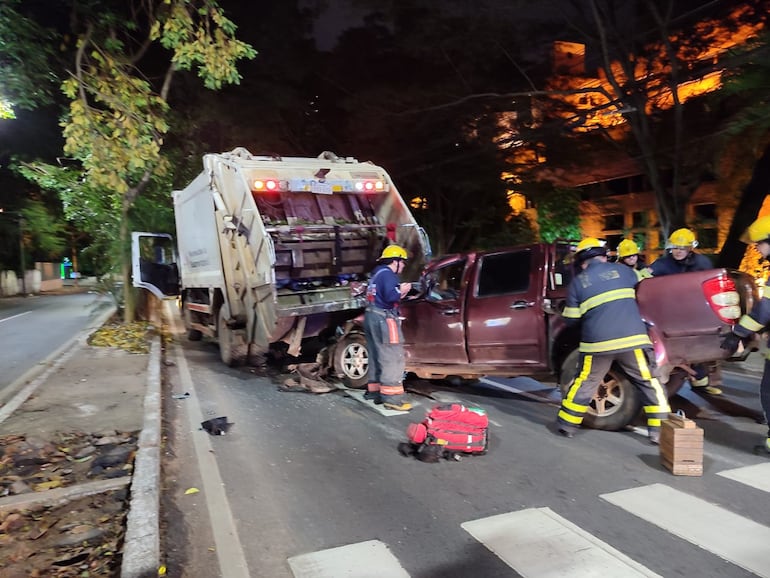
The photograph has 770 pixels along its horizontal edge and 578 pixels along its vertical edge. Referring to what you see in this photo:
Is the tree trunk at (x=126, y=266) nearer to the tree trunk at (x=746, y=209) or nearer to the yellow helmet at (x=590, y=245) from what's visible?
the yellow helmet at (x=590, y=245)

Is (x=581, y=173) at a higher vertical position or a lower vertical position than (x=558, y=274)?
higher

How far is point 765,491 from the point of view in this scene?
3922mm

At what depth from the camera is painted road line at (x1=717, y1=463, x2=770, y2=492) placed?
4036 millimetres

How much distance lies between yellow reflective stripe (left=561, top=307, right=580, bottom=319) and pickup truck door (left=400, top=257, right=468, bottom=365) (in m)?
1.47

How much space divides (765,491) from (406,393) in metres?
3.94

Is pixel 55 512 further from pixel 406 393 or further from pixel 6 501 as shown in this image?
pixel 406 393

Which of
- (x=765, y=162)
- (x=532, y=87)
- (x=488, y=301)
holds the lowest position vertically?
(x=488, y=301)

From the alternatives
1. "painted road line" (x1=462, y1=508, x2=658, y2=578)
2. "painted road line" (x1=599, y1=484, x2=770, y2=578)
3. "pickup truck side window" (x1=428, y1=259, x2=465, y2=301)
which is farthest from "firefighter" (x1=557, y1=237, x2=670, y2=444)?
"pickup truck side window" (x1=428, y1=259, x2=465, y2=301)

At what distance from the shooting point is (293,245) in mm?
8117

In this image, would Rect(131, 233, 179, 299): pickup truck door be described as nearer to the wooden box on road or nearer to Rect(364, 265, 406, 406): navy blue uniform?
Rect(364, 265, 406, 406): navy blue uniform

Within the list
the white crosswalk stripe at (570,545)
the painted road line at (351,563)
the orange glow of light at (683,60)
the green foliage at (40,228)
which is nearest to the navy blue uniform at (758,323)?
the white crosswalk stripe at (570,545)

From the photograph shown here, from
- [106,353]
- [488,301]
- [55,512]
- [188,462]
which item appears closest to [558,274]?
[488,301]

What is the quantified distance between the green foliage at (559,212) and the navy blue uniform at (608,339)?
1291 cm

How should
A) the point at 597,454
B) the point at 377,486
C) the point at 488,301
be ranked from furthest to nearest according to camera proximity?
the point at 488,301 → the point at 597,454 → the point at 377,486
